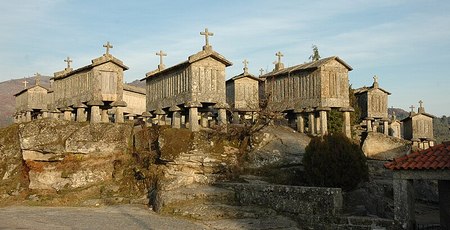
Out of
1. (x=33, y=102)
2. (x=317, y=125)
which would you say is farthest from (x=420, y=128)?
(x=33, y=102)

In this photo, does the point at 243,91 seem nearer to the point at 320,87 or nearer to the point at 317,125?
the point at 317,125

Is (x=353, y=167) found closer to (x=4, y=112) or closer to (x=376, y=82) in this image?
(x=376, y=82)

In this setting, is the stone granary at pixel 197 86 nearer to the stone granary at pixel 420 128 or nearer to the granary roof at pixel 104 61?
the granary roof at pixel 104 61

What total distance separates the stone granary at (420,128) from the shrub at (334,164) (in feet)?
69.3

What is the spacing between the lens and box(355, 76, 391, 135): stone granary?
118 feet

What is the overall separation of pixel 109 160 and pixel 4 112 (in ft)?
519

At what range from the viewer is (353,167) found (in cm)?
2081

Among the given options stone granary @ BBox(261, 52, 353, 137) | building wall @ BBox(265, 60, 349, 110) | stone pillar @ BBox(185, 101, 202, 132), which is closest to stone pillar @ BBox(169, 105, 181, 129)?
stone pillar @ BBox(185, 101, 202, 132)

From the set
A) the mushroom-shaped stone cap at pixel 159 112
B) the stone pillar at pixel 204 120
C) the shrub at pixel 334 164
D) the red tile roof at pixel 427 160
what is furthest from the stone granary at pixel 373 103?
the red tile roof at pixel 427 160

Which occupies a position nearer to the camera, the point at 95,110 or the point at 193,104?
the point at 193,104

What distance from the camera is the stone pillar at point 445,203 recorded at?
16531 mm

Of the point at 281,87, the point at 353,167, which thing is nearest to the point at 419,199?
the point at 353,167

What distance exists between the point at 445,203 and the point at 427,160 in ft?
7.78

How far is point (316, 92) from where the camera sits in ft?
91.6
